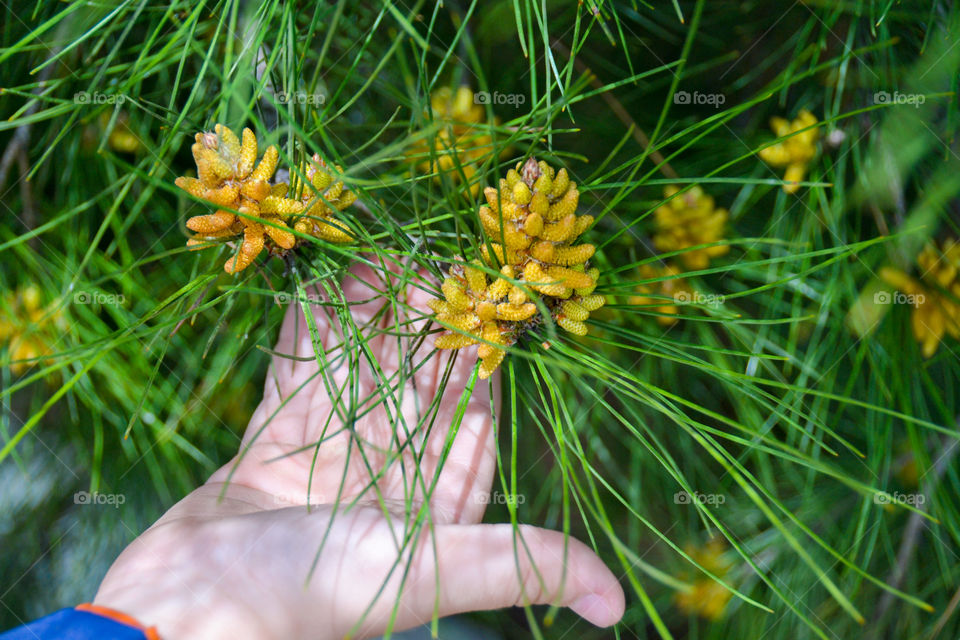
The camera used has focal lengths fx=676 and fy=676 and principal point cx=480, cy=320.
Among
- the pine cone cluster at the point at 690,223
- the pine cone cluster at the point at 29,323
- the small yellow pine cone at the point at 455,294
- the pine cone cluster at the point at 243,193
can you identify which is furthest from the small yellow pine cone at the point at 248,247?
the pine cone cluster at the point at 690,223

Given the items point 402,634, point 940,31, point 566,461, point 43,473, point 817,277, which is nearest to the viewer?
point 566,461

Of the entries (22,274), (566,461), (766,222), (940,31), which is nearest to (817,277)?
(766,222)

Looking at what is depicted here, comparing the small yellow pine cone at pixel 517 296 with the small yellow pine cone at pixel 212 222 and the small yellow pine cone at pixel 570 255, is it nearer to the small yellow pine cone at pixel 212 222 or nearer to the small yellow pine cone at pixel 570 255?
the small yellow pine cone at pixel 570 255

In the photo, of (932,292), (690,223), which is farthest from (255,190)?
(932,292)

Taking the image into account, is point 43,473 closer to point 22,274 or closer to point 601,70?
point 22,274

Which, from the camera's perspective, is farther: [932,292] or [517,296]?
[932,292]

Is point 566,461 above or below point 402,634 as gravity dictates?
above

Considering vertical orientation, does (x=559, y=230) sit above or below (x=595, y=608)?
above

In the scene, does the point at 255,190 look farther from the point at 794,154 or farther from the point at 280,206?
the point at 794,154
